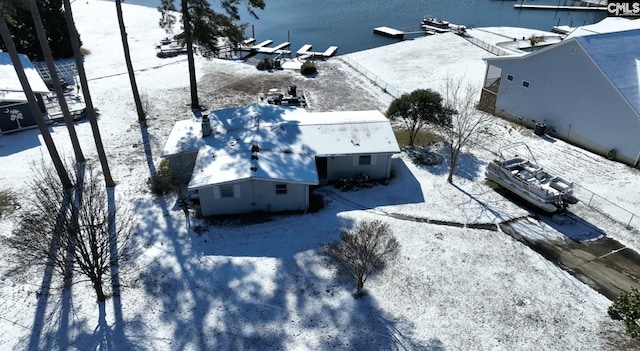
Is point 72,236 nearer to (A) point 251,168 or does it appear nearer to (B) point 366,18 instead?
(A) point 251,168

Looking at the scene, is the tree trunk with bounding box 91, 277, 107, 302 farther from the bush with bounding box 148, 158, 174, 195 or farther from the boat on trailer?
the boat on trailer

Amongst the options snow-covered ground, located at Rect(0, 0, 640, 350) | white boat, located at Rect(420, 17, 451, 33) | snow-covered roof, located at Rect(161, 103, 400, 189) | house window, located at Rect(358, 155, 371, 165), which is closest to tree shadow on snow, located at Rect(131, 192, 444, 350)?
snow-covered ground, located at Rect(0, 0, 640, 350)

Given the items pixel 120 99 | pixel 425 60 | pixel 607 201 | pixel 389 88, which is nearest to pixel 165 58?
pixel 120 99

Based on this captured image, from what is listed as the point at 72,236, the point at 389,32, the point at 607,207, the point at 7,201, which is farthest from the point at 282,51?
the point at 72,236

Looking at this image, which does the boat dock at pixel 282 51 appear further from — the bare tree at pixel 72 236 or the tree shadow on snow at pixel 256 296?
the tree shadow on snow at pixel 256 296

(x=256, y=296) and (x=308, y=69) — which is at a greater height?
(x=308, y=69)
